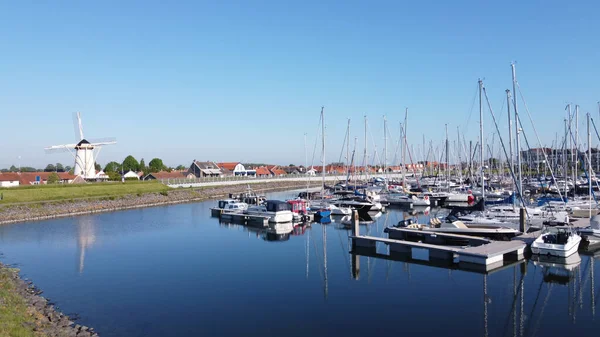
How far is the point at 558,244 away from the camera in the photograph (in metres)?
26.2

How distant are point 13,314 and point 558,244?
1028 inches

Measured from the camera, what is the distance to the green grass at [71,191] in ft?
193

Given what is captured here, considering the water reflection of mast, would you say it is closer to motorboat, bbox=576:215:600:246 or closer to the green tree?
motorboat, bbox=576:215:600:246

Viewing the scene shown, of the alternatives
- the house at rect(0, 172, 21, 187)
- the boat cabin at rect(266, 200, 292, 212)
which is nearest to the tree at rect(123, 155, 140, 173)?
the house at rect(0, 172, 21, 187)

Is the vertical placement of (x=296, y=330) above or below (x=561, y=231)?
below

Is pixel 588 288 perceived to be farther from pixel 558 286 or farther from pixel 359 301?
pixel 359 301

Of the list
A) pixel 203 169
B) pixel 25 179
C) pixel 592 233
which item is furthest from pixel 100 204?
pixel 203 169

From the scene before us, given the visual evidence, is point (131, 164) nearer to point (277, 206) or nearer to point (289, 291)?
point (277, 206)

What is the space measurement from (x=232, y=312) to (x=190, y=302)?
8.01 feet

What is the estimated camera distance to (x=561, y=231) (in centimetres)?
2722

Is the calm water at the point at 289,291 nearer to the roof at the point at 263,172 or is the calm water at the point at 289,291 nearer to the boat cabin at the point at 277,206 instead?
the boat cabin at the point at 277,206

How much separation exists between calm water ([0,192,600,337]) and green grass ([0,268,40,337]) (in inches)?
68.2

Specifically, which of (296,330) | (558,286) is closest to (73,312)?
(296,330)

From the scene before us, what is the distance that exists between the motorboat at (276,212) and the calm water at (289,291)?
7674 millimetres
